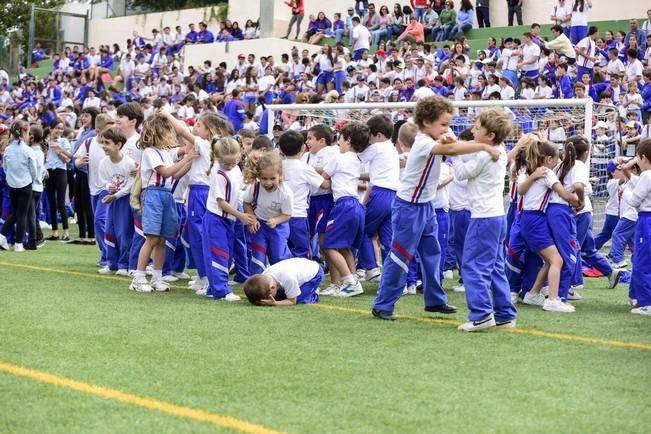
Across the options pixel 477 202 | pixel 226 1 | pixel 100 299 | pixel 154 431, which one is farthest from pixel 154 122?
pixel 226 1

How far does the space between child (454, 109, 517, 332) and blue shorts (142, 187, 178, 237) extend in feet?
10.6

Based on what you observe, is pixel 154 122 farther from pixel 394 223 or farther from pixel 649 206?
pixel 649 206

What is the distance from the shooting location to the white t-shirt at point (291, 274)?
846cm

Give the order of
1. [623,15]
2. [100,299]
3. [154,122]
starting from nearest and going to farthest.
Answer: [100,299], [154,122], [623,15]

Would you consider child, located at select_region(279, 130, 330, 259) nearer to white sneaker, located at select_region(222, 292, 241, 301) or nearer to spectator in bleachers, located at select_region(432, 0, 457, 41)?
white sneaker, located at select_region(222, 292, 241, 301)

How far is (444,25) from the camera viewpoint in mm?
28531

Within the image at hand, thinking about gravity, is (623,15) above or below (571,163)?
above

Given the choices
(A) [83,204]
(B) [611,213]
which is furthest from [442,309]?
(A) [83,204]

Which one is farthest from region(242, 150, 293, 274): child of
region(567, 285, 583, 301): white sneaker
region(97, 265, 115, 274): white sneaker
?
region(567, 285, 583, 301): white sneaker

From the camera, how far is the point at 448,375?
→ 570 centimetres

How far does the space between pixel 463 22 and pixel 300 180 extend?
66.6 ft

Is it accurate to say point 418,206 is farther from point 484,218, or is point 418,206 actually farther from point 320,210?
point 320,210

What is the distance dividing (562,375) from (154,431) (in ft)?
8.29

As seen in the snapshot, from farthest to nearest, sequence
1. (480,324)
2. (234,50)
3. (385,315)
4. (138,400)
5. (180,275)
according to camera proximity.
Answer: (234,50), (180,275), (385,315), (480,324), (138,400)
